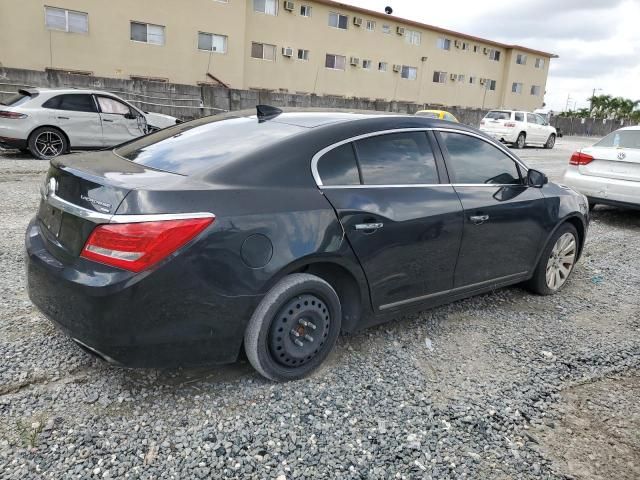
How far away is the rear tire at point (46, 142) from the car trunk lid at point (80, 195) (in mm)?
8874

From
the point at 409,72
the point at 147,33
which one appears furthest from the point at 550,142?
the point at 147,33

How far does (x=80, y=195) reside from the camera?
2668mm

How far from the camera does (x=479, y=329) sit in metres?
3.95

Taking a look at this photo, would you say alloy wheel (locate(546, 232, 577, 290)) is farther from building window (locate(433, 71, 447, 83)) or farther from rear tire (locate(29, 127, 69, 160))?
building window (locate(433, 71, 447, 83))

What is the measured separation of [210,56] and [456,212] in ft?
85.9

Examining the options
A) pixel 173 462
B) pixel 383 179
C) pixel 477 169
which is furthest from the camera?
pixel 477 169

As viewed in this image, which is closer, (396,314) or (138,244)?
(138,244)

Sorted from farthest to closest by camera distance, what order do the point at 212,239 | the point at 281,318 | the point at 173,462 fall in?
the point at 281,318 < the point at 212,239 < the point at 173,462

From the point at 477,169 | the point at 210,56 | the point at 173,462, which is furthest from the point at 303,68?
the point at 173,462

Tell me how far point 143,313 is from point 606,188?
7490 mm

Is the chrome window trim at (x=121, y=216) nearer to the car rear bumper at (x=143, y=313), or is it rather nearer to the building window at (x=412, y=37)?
the car rear bumper at (x=143, y=313)

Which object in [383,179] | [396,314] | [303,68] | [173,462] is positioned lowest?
[173,462]

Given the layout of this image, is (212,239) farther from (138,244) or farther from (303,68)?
(303,68)

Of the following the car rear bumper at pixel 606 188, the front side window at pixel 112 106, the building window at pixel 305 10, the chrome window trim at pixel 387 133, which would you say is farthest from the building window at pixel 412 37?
the chrome window trim at pixel 387 133
